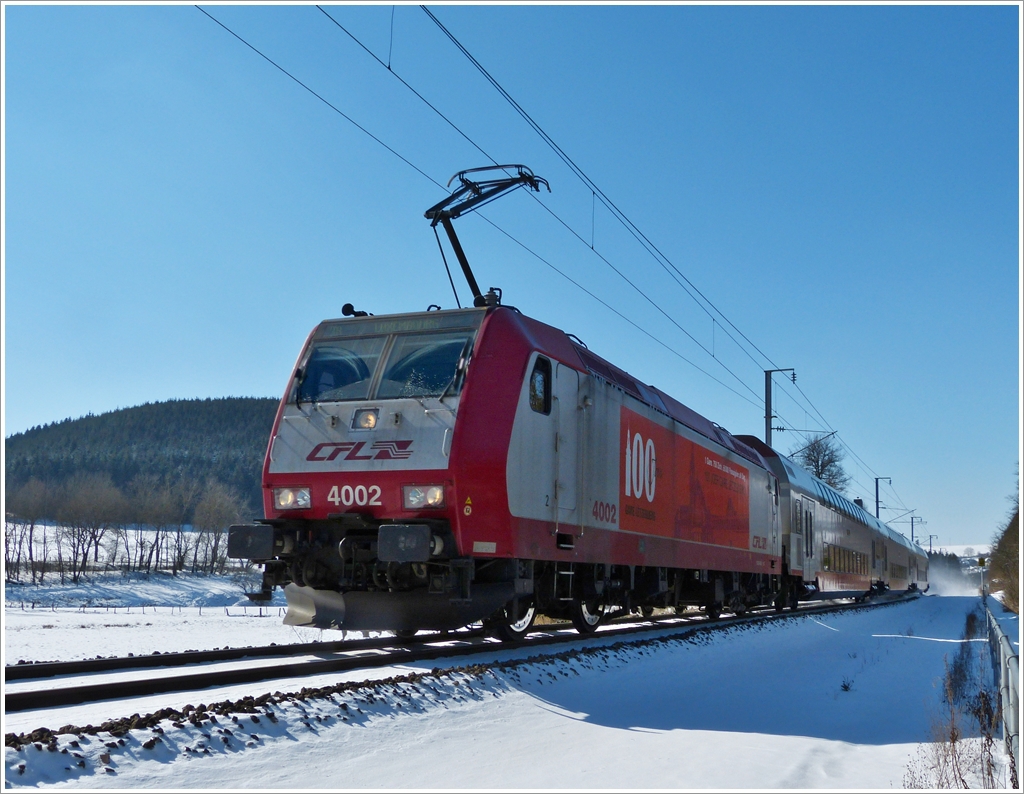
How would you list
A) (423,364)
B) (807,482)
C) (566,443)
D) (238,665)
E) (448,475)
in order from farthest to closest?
(807,482)
(566,443)
(423,364)
(238,665)
(448,475)

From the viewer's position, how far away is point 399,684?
7789mm

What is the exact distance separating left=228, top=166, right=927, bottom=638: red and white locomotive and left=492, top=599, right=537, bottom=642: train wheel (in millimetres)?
46

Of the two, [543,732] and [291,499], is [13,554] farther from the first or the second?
[543,732]

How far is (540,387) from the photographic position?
1062 cm

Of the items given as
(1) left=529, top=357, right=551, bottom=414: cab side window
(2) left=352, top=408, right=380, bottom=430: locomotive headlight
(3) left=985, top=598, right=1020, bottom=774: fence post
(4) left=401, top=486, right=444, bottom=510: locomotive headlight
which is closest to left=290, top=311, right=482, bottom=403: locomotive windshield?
(2) left=352, top=408, right=380, bottom=430: locomotive headlight

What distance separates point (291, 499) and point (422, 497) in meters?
1.61

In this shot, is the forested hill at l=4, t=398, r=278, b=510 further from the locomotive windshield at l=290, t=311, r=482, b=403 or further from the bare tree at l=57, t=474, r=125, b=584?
the locomotive windshield at l=290, t=311, r=482, b=403

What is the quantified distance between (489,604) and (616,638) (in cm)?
434

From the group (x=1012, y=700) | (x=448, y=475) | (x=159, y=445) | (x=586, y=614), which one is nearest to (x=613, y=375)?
(x=586, y=614)

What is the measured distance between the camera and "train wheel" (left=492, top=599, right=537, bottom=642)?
1150 centimetres

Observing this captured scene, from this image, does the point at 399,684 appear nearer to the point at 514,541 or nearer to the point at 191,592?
the point at 514,541

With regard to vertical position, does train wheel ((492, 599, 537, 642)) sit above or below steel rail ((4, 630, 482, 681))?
above

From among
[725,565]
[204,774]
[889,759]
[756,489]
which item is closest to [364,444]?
[204,774]

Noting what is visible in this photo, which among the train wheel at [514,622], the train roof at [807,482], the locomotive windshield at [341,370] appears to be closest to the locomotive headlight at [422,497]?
the locomotive windshield at [341,370]
